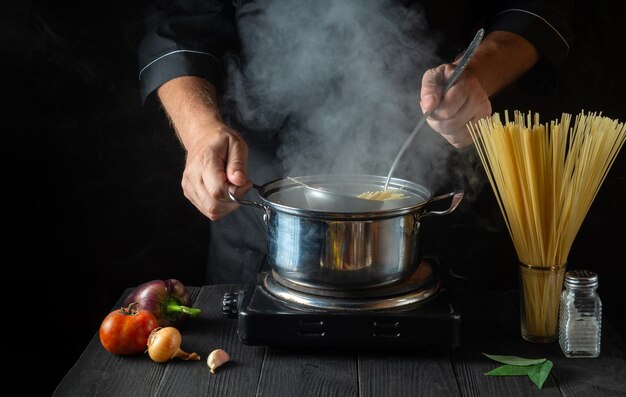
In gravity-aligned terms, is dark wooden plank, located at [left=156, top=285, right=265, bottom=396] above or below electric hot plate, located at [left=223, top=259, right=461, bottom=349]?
below

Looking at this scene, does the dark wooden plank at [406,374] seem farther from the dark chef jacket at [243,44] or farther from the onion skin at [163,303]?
the dark chef jacket at [243,44]

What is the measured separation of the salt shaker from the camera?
1.53 metres

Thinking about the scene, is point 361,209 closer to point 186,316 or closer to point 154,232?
point 186,316

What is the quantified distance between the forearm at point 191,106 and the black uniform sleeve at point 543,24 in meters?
0.84

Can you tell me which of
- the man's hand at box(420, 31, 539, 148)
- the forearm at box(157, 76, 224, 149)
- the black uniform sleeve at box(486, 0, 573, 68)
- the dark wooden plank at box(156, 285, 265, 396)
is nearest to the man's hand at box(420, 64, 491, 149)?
the man's hand at box(420, 31, 539, 148)

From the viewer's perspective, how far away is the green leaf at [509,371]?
4.90 feet

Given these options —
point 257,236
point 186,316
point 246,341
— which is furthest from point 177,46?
point 246,341

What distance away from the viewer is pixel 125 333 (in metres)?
1.58

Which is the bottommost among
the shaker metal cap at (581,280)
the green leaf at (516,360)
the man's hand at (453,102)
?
the green leaf at (516,360)

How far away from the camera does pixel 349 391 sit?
1.45m

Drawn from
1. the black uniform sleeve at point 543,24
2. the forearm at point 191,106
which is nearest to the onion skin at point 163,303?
the forearm at point 191,106

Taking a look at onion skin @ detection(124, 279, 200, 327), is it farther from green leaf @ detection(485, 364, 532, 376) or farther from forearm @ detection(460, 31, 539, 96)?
forearm @ detection(460, 31, 539, 96)

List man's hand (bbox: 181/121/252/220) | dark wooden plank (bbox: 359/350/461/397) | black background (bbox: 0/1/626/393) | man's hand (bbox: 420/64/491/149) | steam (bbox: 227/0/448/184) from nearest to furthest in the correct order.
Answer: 1. dark wooden plank (bbox: 359/350/461/397)
2. man's hand (bbox: 181/121/252/220)
3. man's hand (bbox: 420/64/491/149)
4. steam (bbox: 227/0/448/184)
5. black background (bbox: 0/1/626/393)

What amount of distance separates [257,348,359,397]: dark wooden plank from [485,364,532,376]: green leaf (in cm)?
27
